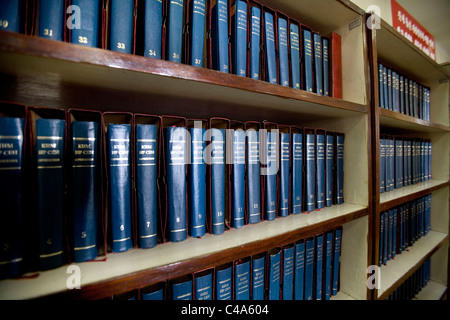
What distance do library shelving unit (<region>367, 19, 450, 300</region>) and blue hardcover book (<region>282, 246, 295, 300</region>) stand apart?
15.4 inches

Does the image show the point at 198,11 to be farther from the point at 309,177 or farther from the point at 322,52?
the point at 309,177

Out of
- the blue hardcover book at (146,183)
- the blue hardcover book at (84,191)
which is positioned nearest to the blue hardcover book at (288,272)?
the blue hardcover book at (146,183)

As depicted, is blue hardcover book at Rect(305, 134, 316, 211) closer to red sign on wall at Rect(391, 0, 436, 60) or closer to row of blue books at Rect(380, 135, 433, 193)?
row of blue books at Rect(380, 135, 433, 193)

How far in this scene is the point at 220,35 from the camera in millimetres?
571

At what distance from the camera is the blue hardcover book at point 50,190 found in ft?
1.27

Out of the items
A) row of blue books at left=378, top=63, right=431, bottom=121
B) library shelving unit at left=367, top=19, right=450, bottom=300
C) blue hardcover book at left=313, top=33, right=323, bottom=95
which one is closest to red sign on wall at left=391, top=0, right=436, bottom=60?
library shelving unit at left=367, top=19, right=450, bottom=300

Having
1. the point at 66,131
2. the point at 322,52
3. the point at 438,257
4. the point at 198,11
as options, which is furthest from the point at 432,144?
the point at 66,131

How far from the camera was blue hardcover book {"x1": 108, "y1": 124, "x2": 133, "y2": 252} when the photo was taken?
45 centimetres

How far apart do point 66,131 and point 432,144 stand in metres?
2.23

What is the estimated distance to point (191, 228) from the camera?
1.80 feet

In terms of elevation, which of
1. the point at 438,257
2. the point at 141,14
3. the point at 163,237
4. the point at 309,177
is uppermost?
the point at 141,14

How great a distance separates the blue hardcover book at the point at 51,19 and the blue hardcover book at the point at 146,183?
0.75ft

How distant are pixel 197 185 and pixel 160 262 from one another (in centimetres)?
20

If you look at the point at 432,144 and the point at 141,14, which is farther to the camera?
the point at 432,144
